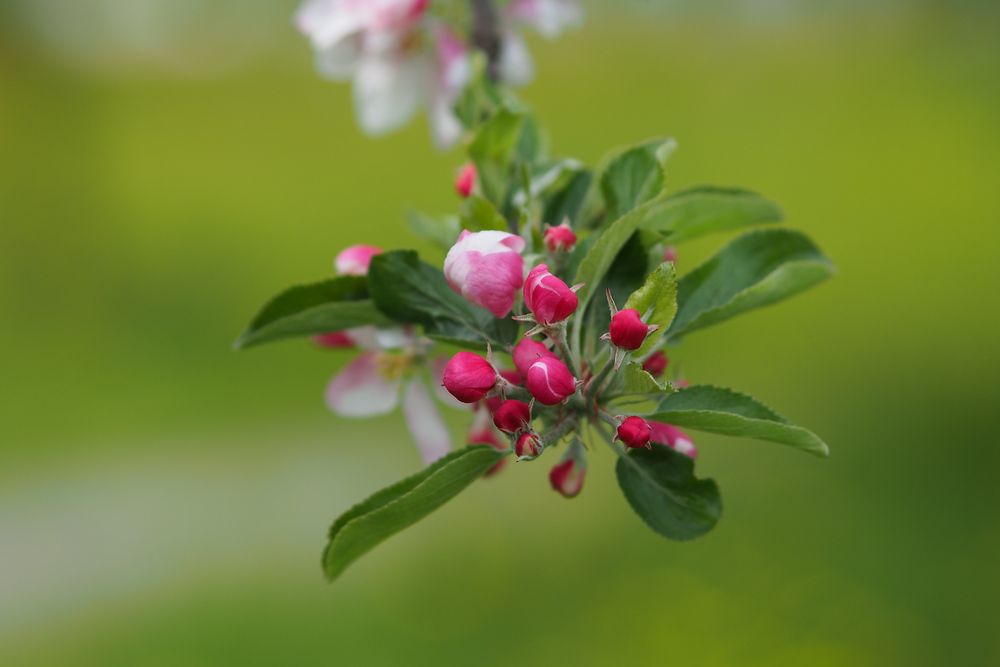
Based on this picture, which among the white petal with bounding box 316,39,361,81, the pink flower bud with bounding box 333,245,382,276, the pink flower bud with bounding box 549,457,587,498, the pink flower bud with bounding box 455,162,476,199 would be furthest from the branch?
the pink flower bud with bounding box 549,457,587,498

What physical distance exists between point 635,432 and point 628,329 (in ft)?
0.22

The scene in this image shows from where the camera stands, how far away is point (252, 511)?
3.85 meters

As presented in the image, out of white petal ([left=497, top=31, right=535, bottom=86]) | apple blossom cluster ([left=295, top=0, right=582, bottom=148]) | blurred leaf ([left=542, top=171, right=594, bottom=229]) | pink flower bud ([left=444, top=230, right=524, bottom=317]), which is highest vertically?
apple blossom cluster ([left=295, top=0, right=582, bottom=148])

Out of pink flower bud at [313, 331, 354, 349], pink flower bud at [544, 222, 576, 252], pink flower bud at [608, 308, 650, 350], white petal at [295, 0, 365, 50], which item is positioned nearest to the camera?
pink flower bud at [608, 308, 650, 350]

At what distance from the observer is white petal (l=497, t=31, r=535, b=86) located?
107cm

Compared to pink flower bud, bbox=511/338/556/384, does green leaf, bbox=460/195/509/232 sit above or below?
above

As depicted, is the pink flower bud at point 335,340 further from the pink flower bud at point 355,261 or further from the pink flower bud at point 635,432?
the pink flower bud at point 635,432

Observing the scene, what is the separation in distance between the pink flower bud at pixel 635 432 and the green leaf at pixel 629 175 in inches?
6.9

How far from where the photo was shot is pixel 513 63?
108cm

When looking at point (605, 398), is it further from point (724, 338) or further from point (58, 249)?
point (58, 249)

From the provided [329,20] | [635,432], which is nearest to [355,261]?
[635,432]

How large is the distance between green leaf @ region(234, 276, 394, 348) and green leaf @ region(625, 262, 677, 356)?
0.69 feet

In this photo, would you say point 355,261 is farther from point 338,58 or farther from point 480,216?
point 338,58

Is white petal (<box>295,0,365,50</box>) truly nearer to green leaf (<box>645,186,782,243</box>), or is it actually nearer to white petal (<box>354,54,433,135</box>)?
white petal (<box>354,54,433,135</box>)
